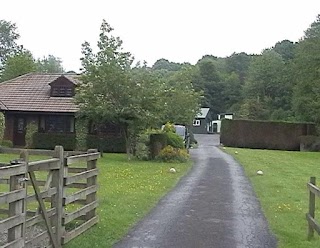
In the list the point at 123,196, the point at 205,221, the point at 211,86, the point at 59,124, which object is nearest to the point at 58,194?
the point at 205,221

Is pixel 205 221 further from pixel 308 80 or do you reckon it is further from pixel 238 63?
pixel 238 63

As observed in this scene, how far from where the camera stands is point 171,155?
101 ft

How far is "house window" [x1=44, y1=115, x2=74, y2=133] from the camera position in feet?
128

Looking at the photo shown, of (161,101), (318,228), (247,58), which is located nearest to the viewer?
(318,228)

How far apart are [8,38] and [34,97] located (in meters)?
51.0

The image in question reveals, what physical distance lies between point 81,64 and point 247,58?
91.3 m

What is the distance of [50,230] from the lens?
8203mm

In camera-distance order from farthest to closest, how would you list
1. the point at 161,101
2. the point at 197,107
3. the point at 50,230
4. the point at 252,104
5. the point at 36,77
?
the point at 252,104 < the point at 197,107 < the point at 36,77 < the point at 161,101 < the point at 50,230

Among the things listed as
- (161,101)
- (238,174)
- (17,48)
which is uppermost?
(17,48)

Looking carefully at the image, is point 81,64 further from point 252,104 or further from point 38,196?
point 252,104

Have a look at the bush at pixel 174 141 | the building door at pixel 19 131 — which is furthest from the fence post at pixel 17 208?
the building door at pixel 19 131

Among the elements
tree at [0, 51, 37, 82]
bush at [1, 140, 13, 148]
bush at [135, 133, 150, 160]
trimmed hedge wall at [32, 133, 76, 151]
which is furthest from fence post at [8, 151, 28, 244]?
tree at [0, 51, 37, 82]

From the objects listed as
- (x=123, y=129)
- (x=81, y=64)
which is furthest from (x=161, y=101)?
(x=81, y=64)

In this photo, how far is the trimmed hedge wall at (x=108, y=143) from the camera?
3776cm
